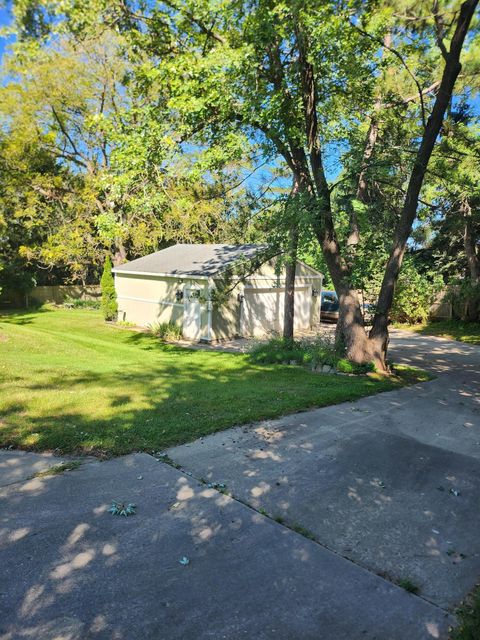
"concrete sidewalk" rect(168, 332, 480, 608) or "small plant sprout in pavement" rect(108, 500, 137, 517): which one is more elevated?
"small plant sprout in pavement" rect(108, 500, 137, 517)

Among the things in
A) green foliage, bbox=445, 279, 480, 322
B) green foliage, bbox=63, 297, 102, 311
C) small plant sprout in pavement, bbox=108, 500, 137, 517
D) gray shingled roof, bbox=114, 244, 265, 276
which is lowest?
small plant sprout in pavement, bbox=108, 500, 137, 517

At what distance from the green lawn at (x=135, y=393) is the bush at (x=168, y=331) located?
3605mm

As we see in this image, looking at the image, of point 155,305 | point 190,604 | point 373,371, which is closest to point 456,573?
point 190,604

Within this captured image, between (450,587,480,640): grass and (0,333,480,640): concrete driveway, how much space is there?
7cm

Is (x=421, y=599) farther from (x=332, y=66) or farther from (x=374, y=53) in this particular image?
(x=374, y=53)

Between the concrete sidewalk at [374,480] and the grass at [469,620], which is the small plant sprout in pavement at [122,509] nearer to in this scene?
the concrete sidewalk at [374,480]

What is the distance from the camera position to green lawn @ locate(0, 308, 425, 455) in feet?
17.1

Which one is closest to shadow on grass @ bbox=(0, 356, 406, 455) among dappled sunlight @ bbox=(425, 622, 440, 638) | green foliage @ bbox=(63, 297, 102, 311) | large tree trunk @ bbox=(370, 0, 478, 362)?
large tree trunk @ bbox=(370, 0, 478, 362)

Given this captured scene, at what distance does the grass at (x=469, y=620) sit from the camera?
2.47 meters

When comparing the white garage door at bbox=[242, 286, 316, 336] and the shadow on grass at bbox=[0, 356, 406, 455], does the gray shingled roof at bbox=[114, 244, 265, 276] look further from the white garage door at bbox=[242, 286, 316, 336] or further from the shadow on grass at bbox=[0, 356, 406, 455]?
the shadow on grass at bbox=[0, 356, 406, 455]

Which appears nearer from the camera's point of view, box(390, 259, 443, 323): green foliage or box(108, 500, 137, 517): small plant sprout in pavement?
box(108, 500, 137, 517): small plant sprout in pavement

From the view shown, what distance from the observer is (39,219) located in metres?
24.6

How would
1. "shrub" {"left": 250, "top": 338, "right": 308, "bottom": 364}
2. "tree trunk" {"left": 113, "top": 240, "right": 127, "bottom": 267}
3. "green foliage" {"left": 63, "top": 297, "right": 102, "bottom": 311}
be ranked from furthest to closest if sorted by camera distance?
"green foliage" {"left": 63, "top": 297, "right": 102, "bottom": 311}
"tree trunk" {"left": 113, "top": 240, "right": 127, "bottom": 267}
"shrub" {"left": 250, "top": 338, "right": 308, "bottom": 364}

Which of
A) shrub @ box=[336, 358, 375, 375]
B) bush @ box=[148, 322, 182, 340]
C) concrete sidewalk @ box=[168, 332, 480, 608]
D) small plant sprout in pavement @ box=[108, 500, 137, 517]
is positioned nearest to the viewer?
concrete sidewalk @ box=[168, 332, 480, 608]
